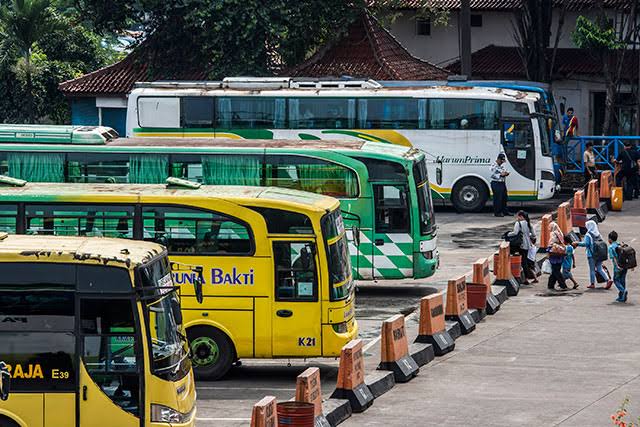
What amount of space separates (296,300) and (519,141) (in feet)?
68.4

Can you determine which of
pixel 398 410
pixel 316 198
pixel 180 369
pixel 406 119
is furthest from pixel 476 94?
pixel 180 369

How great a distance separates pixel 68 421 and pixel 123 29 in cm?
3779

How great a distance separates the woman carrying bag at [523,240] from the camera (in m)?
29.4

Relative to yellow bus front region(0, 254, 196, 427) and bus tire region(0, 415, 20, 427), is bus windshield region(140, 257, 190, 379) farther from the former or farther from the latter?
bus tire region(0, 415, 20, 427)

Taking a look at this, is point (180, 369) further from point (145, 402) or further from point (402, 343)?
point (402, 343)

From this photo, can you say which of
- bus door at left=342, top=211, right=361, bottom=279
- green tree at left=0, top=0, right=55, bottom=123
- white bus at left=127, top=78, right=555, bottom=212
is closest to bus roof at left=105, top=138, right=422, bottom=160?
bus door at left=342, top=211, right=361, bottom=279

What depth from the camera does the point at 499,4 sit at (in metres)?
57.2

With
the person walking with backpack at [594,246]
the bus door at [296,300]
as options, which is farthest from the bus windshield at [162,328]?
the person walking with backpack at [594,246]

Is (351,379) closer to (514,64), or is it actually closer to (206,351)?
(206,351)

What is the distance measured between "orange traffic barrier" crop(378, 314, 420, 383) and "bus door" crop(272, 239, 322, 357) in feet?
3.42

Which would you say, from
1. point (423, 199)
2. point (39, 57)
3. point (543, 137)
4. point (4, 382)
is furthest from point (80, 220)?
point (39, 57)

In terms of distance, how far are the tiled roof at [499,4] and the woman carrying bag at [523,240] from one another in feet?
86.0

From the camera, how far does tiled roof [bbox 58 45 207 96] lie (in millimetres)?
51406

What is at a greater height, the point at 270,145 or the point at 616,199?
the point at 270,145
